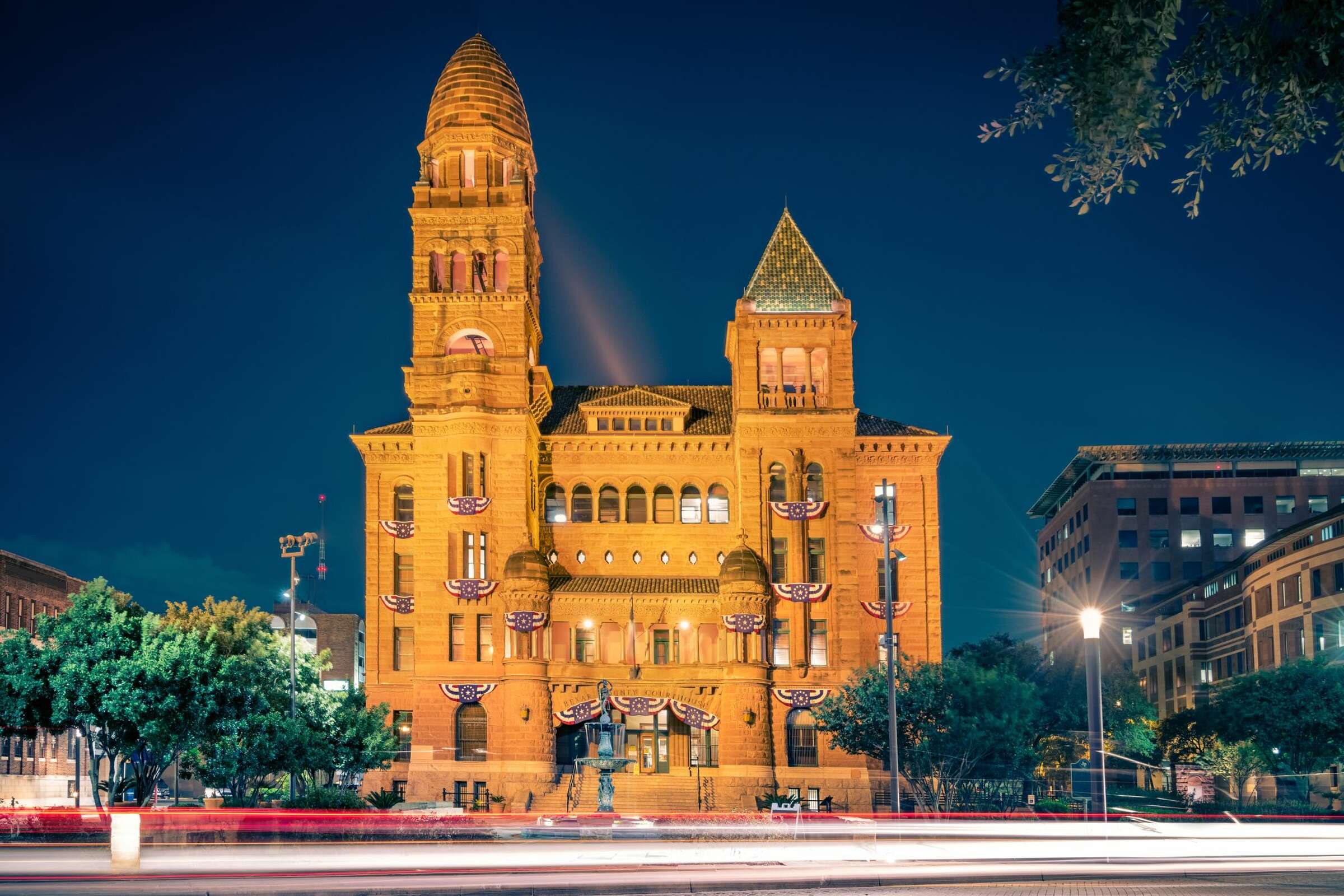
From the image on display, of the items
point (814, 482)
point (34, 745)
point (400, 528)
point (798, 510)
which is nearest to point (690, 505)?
point (798, 510)

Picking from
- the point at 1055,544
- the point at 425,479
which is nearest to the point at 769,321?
the point at 425,479

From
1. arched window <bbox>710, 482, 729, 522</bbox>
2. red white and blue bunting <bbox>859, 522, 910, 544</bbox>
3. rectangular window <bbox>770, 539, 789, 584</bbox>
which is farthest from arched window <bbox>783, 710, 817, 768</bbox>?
arched window <bbox>710, 482, 729, 522</bbox>

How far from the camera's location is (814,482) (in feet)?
240

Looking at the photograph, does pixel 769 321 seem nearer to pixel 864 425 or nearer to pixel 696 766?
pixel 864 425

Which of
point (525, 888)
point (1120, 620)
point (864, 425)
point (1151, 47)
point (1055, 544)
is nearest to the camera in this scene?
point (1151, 47)

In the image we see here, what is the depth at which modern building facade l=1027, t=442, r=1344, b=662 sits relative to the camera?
13612cm

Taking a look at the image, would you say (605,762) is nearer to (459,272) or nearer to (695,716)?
(695,716)

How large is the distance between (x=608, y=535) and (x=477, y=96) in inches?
982

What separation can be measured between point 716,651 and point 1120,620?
7663cm

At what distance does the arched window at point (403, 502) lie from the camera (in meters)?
75.5

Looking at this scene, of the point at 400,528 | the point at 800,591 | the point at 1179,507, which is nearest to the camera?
the point at 800,591

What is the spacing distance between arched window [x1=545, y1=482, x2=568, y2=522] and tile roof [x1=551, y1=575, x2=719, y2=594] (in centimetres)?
345

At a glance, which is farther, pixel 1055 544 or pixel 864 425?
pixel 1055 544

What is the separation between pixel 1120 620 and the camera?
135375mm
